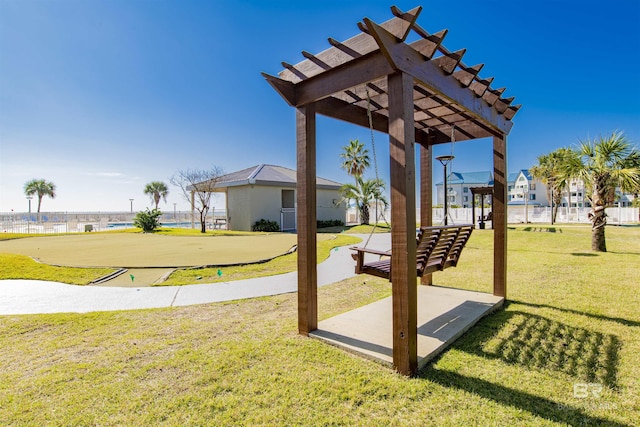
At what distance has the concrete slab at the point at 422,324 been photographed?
110 inches

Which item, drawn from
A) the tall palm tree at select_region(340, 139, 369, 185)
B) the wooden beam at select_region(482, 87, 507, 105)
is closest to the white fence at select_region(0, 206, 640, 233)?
the tall palm tree at select_region(340, 139, 369, 185)

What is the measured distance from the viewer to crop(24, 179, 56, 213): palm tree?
124ft

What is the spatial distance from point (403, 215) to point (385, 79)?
1.57 m

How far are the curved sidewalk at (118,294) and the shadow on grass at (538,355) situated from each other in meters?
3.02

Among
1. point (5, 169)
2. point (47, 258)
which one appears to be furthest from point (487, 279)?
point (5, 169)

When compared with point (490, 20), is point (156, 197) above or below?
below

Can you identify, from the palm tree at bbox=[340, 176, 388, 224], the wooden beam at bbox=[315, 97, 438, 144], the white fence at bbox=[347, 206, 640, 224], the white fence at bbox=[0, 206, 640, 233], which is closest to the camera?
the wooden beam at bbox=[315, 97, 438, 144]

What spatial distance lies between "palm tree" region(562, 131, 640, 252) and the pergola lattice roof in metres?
7.08

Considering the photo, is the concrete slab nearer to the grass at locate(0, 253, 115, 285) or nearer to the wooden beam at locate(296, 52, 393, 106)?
the wooden beam at locate(296, 52, 393, 106)

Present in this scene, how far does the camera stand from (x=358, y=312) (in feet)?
12.4

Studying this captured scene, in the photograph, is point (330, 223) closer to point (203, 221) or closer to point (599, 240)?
point (203, 221)

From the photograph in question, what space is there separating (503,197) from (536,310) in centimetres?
157

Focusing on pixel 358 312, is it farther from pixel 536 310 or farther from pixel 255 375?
pixel 536 310

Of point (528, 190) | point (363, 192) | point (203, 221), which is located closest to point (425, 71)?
point (203, 221)
